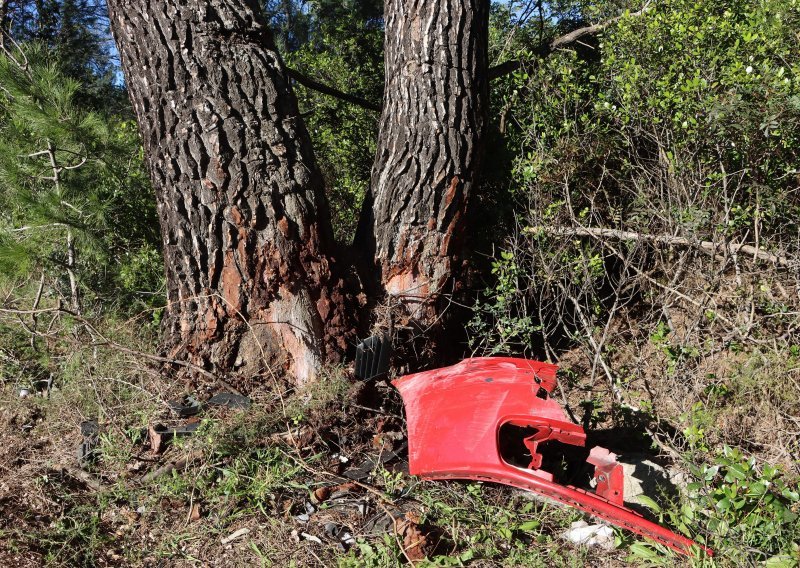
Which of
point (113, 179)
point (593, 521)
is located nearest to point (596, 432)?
point (593, 521)

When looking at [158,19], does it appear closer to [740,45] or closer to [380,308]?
[380,308]

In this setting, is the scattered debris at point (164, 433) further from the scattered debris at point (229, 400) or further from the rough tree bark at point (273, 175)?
the rough tree bark at point (273, 175)

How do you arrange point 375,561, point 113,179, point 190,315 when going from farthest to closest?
point 113,179, point 190,315, point 375,561

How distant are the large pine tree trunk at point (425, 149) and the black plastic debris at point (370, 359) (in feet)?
1.51

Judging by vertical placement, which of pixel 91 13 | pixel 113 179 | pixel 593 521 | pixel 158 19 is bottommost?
pixel 593 521

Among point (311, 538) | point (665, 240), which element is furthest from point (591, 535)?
point (665, 240)

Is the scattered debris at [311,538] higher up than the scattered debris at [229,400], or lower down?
lower down

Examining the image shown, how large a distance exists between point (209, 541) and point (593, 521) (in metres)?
1.82

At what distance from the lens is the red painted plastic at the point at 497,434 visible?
9.52 feet

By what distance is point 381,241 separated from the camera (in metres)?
4.34

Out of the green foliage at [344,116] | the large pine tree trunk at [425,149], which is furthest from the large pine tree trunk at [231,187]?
the green foliage at [344,116]

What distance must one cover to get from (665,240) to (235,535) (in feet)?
10.0

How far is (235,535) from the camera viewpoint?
321 centimetres

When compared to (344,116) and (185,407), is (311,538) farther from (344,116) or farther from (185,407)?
(344,116)
